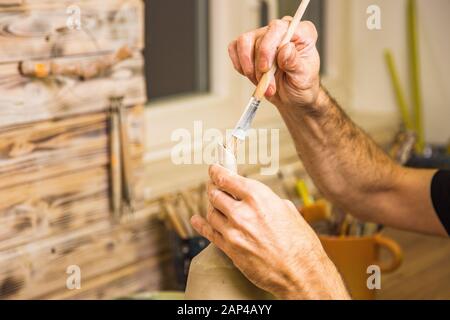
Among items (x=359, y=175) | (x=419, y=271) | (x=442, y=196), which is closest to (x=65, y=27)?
(x=359, y=175)

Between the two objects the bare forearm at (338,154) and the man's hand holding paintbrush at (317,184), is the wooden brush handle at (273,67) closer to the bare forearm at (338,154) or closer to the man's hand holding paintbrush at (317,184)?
the man's hand holding paintbrush at (317,184)

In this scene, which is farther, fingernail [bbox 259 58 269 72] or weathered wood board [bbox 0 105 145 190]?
weathered wood board [bbox 0 105 145 190]

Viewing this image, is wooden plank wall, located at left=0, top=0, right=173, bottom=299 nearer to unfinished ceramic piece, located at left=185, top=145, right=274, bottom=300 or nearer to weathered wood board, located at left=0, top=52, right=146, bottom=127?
weathered wood board, located at left=0, top=52, right=146, bottom=127

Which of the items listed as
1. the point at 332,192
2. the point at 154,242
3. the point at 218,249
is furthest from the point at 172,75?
the point at 218,249

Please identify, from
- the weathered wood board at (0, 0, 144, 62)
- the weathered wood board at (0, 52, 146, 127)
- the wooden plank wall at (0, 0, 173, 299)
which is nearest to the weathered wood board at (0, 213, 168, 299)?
the wooden plank wall at (0, 0, 173, 299)

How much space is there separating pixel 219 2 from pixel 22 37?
928 mm

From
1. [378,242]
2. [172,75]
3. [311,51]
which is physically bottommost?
[378,242]

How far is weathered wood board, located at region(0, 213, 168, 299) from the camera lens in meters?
1.56

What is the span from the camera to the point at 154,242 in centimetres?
187

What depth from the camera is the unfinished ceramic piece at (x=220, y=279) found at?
1125 mm

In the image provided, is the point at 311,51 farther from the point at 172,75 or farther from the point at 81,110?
the point at 172,75

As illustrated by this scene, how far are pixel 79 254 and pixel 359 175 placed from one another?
0.61 meters

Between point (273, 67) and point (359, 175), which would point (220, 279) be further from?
point (359, 175)

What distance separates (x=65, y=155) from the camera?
163 cm
